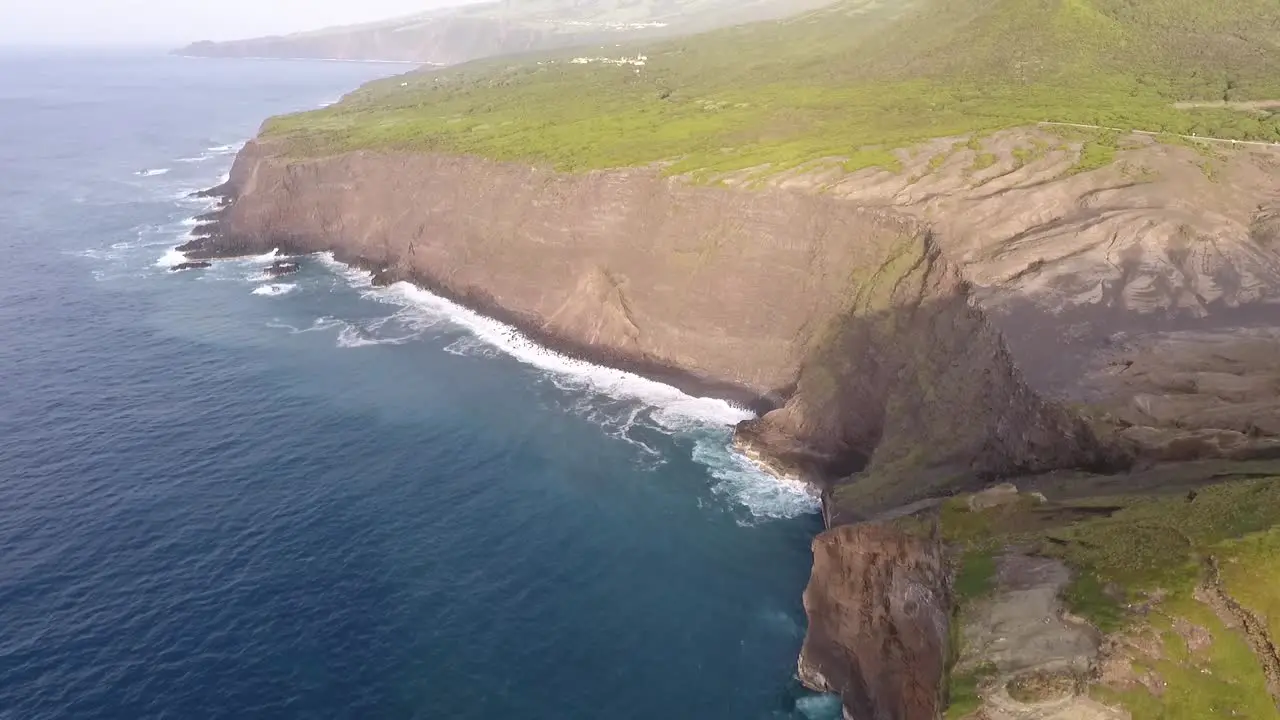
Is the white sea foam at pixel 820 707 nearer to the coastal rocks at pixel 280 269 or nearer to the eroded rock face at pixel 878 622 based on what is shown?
the eroded rock face at pixel 878 622

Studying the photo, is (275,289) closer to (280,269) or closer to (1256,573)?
(280,269)

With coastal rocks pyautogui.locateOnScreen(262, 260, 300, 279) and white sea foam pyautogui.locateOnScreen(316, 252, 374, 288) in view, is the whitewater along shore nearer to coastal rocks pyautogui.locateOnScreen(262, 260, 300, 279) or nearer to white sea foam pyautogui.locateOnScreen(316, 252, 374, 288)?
white sea foam pyautogui.locateOnScreen(316, 252, 374, 288)

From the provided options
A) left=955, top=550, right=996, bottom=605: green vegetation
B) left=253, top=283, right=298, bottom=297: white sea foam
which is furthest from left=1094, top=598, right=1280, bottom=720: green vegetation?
left=253, top=283, right=298, bottom=297: white sea foam

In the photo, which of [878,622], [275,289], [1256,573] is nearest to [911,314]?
[878,622]

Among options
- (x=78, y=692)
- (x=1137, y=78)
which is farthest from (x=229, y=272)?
(x=1137, y=78)

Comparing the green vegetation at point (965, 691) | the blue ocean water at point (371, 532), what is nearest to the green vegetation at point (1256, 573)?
the green vegetation at point (965, 691)

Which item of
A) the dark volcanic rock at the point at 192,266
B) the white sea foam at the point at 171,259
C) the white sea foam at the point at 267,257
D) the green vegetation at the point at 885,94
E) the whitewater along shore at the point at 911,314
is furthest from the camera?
the white sea foam at the point at 267,257
